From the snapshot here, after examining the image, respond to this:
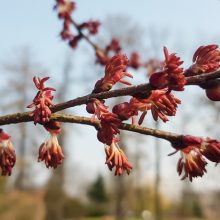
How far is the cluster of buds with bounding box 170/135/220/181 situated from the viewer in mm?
1521

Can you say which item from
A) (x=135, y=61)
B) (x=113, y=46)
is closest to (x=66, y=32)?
(x=113, y=46)

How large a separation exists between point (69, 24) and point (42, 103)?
2609 mm

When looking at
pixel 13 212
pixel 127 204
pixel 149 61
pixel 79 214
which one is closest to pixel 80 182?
pixel 127 204

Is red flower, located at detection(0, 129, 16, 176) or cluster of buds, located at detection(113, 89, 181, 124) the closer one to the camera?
cluster of buds, located at detection(113, 89, 181, 124)

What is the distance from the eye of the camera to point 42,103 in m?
1.55

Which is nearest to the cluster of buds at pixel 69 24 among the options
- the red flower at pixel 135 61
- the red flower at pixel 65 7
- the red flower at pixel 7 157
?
the red flower at pixel 65 7

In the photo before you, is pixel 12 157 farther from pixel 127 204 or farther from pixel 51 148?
pixel 127 204

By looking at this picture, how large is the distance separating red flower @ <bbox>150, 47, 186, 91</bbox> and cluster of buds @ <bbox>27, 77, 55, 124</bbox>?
13.5 inches

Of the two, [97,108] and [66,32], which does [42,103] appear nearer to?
[97,108]

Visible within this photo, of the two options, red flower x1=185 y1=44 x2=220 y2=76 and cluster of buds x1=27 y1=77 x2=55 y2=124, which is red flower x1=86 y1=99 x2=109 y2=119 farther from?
red flower x1=185 y1=44 x2=220 y2=76

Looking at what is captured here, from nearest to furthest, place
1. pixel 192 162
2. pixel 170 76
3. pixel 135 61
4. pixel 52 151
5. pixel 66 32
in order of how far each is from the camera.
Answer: pixel 170 76
pixel 192 162
pixel 52 151
pixel 66 32
pixel 135 61

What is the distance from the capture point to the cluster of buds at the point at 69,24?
402cm

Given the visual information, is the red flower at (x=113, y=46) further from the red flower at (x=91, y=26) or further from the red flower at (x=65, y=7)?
the red flower at (x=65, y=7)

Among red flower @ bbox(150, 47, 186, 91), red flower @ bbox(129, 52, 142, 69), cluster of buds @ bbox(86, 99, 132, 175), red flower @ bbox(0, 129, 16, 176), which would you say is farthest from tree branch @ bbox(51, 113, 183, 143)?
red flower @ bbox(129, 52, 142, 69)
